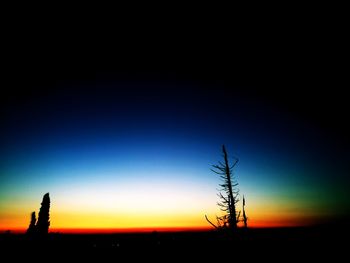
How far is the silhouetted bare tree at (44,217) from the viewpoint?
87.2 ft

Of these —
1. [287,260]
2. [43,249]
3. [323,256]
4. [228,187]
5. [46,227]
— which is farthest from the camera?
[46,227]

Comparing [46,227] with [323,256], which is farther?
[46,227]

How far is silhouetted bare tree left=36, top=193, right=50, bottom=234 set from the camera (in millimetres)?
26589

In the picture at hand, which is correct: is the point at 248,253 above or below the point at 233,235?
below

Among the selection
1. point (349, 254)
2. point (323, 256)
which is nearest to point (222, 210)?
point (323, 256)

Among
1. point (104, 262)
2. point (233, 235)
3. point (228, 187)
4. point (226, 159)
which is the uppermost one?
point (226, 159)

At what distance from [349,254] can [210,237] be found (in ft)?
30.8

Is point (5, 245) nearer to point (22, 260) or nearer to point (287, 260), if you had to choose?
point (22, 260)

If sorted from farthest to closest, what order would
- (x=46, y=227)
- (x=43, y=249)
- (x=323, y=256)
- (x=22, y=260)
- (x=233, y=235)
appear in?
(x=46, y=227) < (x=43, y=249) < (x=22, y=260) < (x=323, y=256) < (x=233, y=235)

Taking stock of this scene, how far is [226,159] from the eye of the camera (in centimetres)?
924

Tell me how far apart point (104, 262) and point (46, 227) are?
11.3m

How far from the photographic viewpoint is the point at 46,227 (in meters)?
27.0

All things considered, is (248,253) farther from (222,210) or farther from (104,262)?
(104,262)

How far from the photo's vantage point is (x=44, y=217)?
27000 mm
